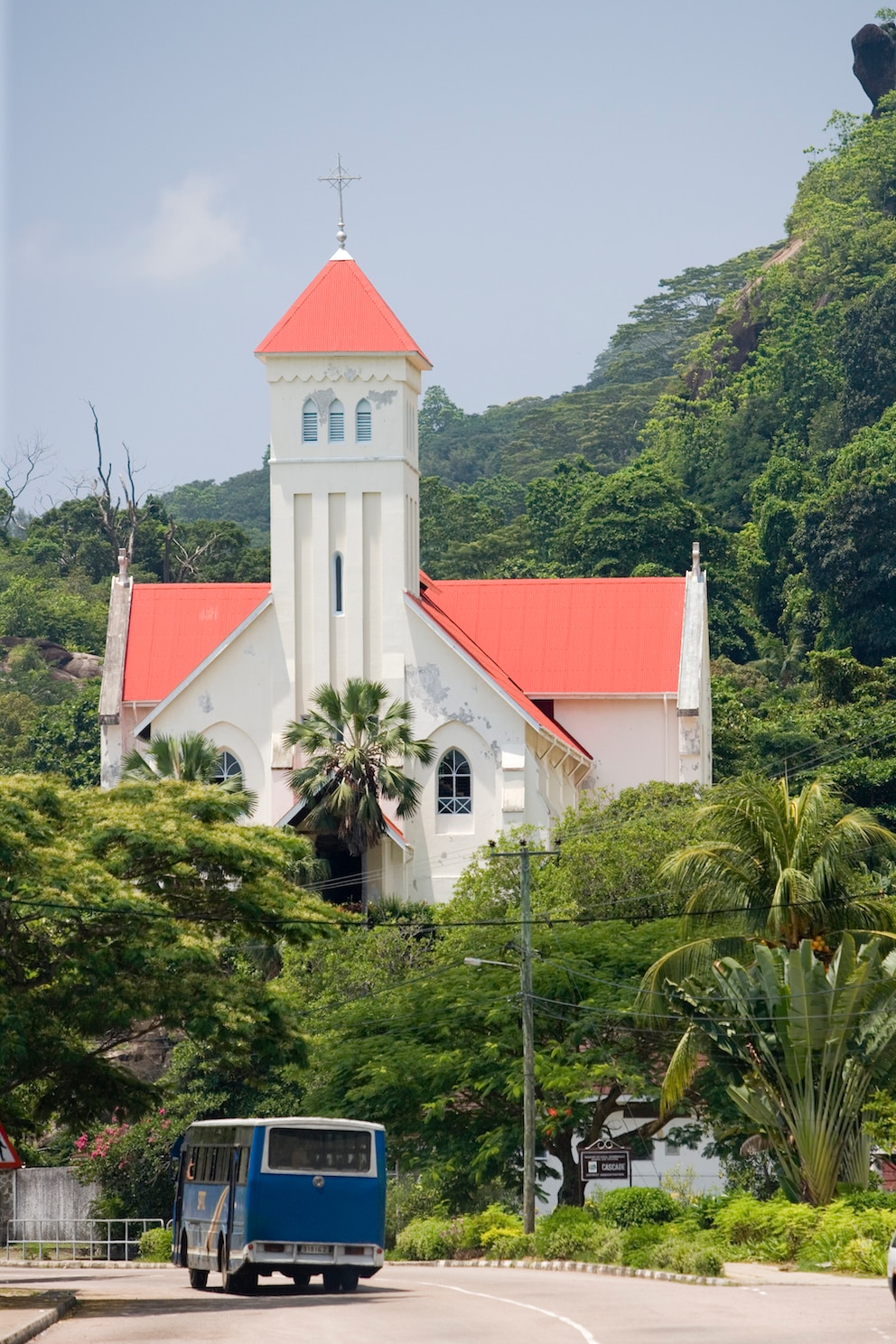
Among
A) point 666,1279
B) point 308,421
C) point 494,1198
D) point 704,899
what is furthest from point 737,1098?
point 308,421

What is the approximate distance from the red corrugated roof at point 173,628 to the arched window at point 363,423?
621cm

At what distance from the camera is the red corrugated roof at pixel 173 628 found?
187 feet

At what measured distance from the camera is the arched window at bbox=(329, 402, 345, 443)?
52875 millimetres

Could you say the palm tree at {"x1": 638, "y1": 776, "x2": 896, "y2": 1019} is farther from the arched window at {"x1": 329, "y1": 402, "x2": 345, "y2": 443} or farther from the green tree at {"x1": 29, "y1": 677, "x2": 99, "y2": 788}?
the green tree at {"x1": 29, "y1": 677, "x2": 99, "y2": 788}

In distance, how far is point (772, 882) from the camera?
33.6 metres

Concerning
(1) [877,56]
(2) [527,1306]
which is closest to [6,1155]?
(2) [527,1306]

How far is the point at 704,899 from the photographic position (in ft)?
111

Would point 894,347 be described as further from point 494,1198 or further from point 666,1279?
point 666,1279

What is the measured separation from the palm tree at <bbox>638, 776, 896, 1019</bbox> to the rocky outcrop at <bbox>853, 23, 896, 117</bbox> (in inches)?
4520

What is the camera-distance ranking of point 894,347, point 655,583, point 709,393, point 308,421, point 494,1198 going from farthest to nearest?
point 709,393 < point 894,347 < point 655,583 < point 308,421 < point 494,1198

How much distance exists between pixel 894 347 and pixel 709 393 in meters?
19.8

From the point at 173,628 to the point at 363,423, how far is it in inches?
362

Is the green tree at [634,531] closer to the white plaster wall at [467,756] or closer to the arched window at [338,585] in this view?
the arched window at [338,585]

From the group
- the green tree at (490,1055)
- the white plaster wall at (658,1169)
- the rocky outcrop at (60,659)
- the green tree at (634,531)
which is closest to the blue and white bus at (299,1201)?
the green tree at (490,1055)
